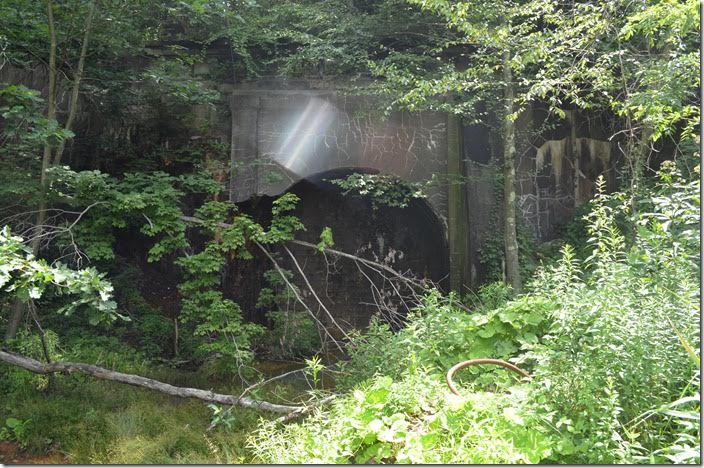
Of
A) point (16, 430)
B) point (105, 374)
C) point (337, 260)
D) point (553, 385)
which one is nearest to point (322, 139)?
point (337, 260)

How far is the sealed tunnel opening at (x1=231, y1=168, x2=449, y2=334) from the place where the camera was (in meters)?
8.85

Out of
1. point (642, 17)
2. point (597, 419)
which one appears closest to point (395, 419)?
point (597, 419)

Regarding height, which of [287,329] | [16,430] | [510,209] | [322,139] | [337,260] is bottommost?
[16,430]

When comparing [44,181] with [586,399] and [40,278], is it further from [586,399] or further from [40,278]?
[586,399]

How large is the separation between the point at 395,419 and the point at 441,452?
0.33 meters

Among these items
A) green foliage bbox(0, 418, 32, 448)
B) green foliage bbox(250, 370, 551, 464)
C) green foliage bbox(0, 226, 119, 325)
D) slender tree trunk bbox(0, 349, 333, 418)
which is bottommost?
green foliage bbox(0, 418, 32, 448)

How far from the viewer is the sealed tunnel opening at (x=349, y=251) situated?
885 cm

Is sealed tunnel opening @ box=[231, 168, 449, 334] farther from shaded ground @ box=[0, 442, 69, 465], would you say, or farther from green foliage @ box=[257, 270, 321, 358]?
shaded ground @ box=[0, 442, 69, 465]

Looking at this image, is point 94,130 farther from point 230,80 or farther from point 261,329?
point 261,329

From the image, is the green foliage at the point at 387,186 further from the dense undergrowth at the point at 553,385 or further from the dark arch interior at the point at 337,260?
the dense undergrowth at the point at 553,385

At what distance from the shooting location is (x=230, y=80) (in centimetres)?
830

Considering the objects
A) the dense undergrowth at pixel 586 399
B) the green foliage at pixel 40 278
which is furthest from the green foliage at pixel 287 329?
the dense undergrowth at pixel 586 399

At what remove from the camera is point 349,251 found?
9.73m

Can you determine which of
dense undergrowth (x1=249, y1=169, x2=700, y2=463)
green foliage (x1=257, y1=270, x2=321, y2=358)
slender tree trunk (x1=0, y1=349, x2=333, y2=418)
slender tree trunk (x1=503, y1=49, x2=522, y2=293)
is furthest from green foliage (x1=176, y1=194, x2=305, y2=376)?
slender tree trunk (x1=503, y1=49, x2=522, y2=293)
